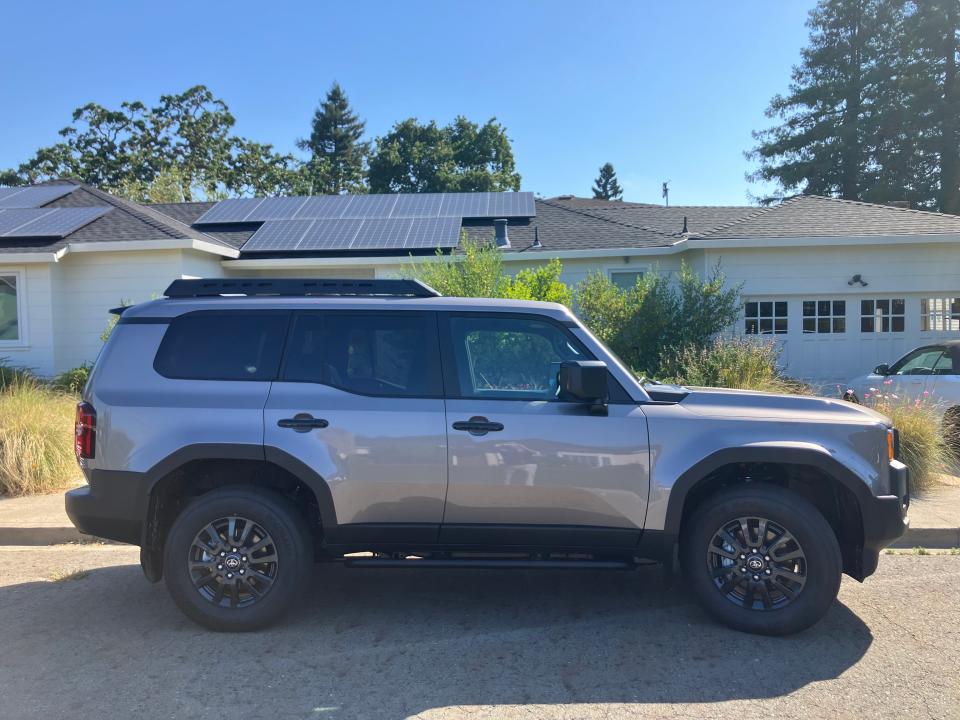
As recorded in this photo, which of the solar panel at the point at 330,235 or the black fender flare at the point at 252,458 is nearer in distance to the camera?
the black fender flare at the point at 252,458

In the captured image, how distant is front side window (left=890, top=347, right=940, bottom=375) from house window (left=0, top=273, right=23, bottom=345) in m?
14.6

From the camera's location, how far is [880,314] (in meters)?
14.7

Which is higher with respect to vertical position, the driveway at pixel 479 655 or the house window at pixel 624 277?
the house window at pixel 624 277

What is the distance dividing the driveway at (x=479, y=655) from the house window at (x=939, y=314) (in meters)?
10.8

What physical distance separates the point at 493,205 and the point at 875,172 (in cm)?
2256

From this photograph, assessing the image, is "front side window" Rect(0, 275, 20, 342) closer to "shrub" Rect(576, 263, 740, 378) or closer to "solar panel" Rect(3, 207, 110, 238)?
"solar panel" Rect(3, 207, 110, 238)

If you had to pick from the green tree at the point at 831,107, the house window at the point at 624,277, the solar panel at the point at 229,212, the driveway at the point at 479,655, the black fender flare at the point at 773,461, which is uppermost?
the green tree at the point at 831,107

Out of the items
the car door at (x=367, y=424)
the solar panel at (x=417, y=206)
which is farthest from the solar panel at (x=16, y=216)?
the car door at (x=367, y=424)

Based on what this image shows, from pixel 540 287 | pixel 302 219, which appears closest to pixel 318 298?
pixel 540 287

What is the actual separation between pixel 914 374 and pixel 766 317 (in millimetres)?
4901

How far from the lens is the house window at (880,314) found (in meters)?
14.7

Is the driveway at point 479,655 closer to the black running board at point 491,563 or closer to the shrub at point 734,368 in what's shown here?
the black running board at point 491,563

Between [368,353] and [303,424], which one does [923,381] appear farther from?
[303,424]

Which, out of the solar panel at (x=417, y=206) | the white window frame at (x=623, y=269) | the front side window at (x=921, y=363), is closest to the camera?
the front side window at (x=921, y=363)
